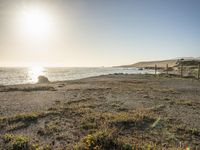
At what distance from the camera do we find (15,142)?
22.5ft

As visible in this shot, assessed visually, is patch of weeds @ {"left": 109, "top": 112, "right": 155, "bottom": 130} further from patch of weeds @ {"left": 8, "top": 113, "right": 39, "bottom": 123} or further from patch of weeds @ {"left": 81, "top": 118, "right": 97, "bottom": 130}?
patch of weeds @ {"left": 8, "top": 113, "right": 39, "bottom": 123}

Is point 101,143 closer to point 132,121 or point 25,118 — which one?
point 132,121

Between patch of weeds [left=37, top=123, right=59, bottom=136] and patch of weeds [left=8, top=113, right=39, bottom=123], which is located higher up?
patch of weeds [left=8, top=113, right=39, bottom=123]

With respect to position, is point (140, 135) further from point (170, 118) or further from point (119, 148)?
point (170, 118)

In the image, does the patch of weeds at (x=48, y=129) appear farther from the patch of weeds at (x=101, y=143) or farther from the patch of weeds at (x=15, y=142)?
the patch of weeds at (x=101, y=143)

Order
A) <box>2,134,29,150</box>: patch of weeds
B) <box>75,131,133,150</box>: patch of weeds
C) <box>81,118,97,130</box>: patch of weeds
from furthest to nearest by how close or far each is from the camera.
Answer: <box>81,118,97,130</box>: patch of weeds < <box>2,134,29,150</box>: patch of weeds < <box>75,131,133,150</box>: patch of weeds

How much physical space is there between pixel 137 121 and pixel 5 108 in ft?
27.6

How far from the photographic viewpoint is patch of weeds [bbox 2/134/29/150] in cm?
667

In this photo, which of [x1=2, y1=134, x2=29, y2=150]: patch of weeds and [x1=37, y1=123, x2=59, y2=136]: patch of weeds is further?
[x1=37, y1=123, x2=59, y2=136]: patch of weeds

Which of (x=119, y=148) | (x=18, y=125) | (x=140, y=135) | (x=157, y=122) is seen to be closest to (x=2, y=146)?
(x=18, y=125)

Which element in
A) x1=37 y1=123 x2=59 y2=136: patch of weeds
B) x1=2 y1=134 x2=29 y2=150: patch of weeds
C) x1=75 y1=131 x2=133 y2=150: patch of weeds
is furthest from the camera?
x1=37 y1=123 x2=59 y2=136: patch of weeds

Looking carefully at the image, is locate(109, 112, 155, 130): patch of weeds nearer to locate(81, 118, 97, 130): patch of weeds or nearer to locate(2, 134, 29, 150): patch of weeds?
locate(81, 118, 97, 130): patch of weeds

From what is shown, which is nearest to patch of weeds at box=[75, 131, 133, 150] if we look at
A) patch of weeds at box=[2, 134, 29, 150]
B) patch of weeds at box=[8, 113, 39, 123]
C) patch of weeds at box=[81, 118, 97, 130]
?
patch of weeds at box=[81, 118, 97, 130]

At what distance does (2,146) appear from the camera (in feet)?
22.4
